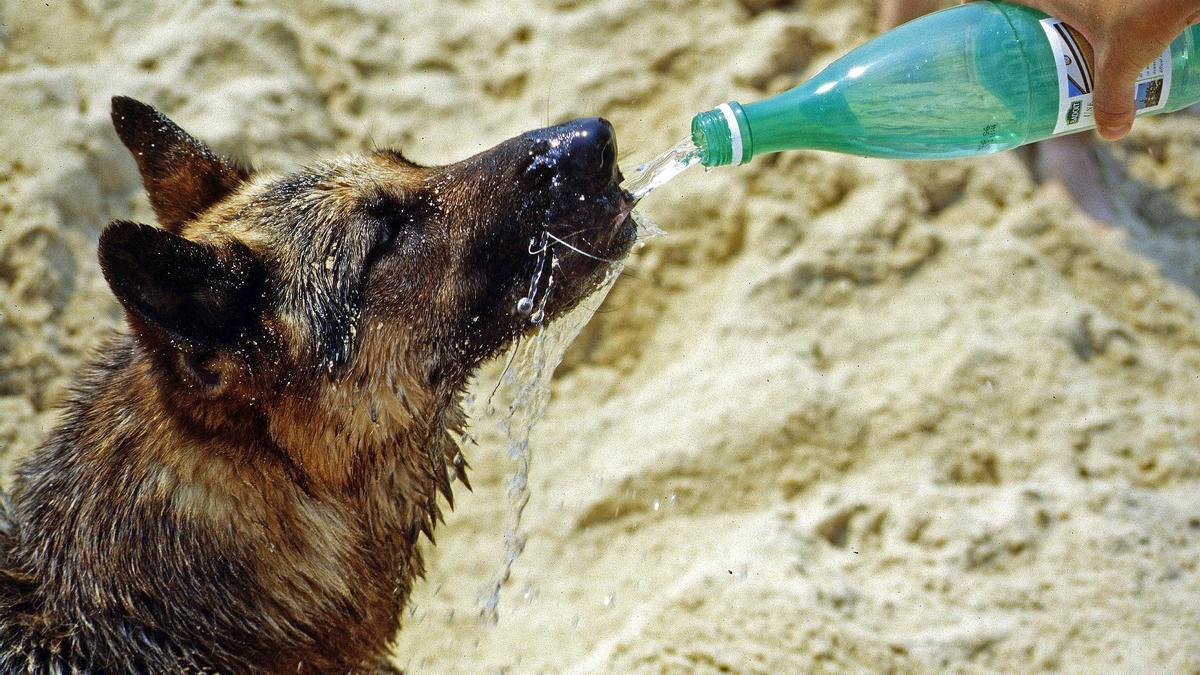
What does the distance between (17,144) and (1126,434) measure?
4734mm

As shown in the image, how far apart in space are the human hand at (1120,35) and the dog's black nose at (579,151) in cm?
124

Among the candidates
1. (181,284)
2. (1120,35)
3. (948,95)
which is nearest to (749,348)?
(948,95)

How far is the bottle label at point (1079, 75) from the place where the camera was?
2871 mm

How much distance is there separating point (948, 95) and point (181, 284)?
2.15m

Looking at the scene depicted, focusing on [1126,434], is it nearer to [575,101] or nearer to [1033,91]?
[1033,91]

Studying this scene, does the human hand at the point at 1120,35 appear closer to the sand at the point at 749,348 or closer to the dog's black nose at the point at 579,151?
the dog's black nose at the point at 579,151

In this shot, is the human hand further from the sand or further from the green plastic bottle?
the sand

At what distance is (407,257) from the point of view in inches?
123

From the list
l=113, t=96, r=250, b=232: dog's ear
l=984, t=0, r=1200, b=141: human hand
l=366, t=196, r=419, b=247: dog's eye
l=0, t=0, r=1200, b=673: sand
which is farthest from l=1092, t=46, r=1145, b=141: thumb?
l=113, t=96, r=250, b=232: dog's ear

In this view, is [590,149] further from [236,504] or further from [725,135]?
[236,504]

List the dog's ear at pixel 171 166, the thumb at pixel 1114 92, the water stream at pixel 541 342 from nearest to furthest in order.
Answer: the thumb at pixel 1114 92
the water stream at pixel 541 342
the dog's ear at pixel 171 166

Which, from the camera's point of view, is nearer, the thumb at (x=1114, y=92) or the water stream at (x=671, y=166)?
the thumb at (x=1114, y=92)

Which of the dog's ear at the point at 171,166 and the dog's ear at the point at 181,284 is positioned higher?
the dog's ear at the point at 171,166

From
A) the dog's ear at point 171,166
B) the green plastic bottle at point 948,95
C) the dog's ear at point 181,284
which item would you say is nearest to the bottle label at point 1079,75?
the green plastic bottle at point 948,95
